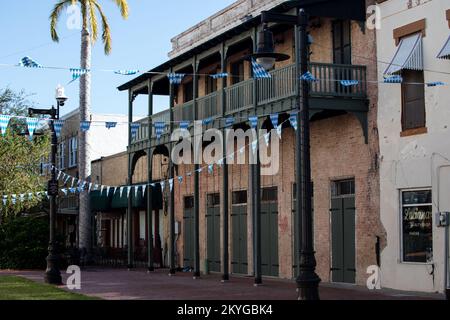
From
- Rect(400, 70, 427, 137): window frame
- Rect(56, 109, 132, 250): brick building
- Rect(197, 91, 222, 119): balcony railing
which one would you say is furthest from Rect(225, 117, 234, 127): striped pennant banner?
Rect(56, 109, 132, 250): brick building

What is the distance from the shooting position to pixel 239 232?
92.2 ft

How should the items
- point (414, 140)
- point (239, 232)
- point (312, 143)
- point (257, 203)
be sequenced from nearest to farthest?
point (414, 140) → point (257, 203) → point (312, 143) → point (239, 232)

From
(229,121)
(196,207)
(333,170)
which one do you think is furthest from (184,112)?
(333,170)

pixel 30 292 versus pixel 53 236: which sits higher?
pixel 53 236

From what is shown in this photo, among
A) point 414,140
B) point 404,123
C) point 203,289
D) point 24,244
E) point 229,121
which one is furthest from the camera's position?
point 24,244

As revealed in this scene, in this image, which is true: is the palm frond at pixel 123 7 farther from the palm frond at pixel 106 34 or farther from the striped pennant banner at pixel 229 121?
the striped pennant banner at pixel 229 121

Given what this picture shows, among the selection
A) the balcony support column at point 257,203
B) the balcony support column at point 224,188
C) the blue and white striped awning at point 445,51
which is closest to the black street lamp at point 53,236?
the balcony support column at point 224,188

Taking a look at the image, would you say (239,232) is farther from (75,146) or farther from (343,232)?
(75,146)

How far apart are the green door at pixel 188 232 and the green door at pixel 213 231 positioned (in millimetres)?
1460

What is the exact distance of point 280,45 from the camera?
84.6 feet

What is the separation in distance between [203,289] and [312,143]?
5.74 metres

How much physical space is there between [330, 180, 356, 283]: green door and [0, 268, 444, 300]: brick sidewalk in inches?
20.8

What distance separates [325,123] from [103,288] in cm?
804

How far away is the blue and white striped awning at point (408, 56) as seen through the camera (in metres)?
19.6
